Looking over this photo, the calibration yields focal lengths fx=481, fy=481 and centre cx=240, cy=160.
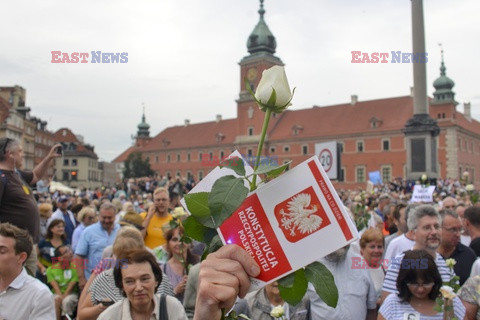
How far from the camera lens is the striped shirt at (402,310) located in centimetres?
372

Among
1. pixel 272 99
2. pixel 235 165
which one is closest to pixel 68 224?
pixel 235 165

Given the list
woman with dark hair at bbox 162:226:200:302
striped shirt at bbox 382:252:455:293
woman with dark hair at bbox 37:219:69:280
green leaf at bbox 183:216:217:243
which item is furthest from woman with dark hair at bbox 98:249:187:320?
woman with dark hair at bbox 37:219:69:280

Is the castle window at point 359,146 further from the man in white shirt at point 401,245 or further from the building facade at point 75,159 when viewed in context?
the man in white shirt at point 401,245

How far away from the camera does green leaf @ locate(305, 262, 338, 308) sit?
1.41m

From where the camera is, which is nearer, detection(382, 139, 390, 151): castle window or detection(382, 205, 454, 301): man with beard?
detection(382, 205, 454, 301): man with beard

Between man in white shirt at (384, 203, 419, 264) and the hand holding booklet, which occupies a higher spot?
the hand holding booklet

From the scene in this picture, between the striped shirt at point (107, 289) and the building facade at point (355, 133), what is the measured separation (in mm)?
52790

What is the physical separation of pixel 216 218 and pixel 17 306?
9.05 ft

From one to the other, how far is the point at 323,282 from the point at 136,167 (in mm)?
86494

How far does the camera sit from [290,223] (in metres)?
1.48

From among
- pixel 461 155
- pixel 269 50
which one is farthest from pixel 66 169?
pixel 461 155

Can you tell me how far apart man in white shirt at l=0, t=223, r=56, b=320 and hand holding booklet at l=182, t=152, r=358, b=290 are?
2.63 metres

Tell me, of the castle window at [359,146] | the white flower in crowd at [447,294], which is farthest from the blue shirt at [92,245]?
the castle window at [359,146]

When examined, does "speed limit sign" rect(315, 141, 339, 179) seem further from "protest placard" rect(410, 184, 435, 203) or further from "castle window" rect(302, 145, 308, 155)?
"castle window" rect(302, 145, 308, 155)
